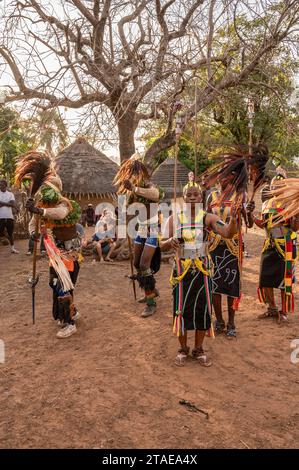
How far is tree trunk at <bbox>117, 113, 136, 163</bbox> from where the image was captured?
9830mm

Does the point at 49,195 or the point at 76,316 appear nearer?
the point at 49,195

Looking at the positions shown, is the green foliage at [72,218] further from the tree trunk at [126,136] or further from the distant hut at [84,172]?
the distant hut at [84,172]

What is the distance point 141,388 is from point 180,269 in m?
1.15

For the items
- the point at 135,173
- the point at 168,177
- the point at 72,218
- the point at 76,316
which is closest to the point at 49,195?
the point at 72,218

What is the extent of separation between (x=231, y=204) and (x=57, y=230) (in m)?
2.16

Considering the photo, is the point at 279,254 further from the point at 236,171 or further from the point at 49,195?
the point at 49,195

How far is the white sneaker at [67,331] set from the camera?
4.84m

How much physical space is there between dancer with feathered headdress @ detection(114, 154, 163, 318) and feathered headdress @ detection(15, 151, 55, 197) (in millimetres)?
1115

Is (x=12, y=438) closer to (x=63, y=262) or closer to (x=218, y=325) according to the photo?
(x=63, y=262)

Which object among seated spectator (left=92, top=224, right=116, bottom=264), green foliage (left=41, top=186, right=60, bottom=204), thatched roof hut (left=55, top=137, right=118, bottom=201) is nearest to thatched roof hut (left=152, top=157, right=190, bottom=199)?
thatched roof hut (left=55, top=137, right=118, bottom=201)

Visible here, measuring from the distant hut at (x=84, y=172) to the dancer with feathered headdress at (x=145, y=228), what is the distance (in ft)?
34.6

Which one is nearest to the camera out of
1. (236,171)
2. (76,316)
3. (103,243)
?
(236,171)

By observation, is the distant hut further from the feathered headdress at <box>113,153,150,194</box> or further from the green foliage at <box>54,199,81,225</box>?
the green foliage at <box>54,199,81,225</box>

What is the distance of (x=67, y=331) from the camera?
489 centimetres
